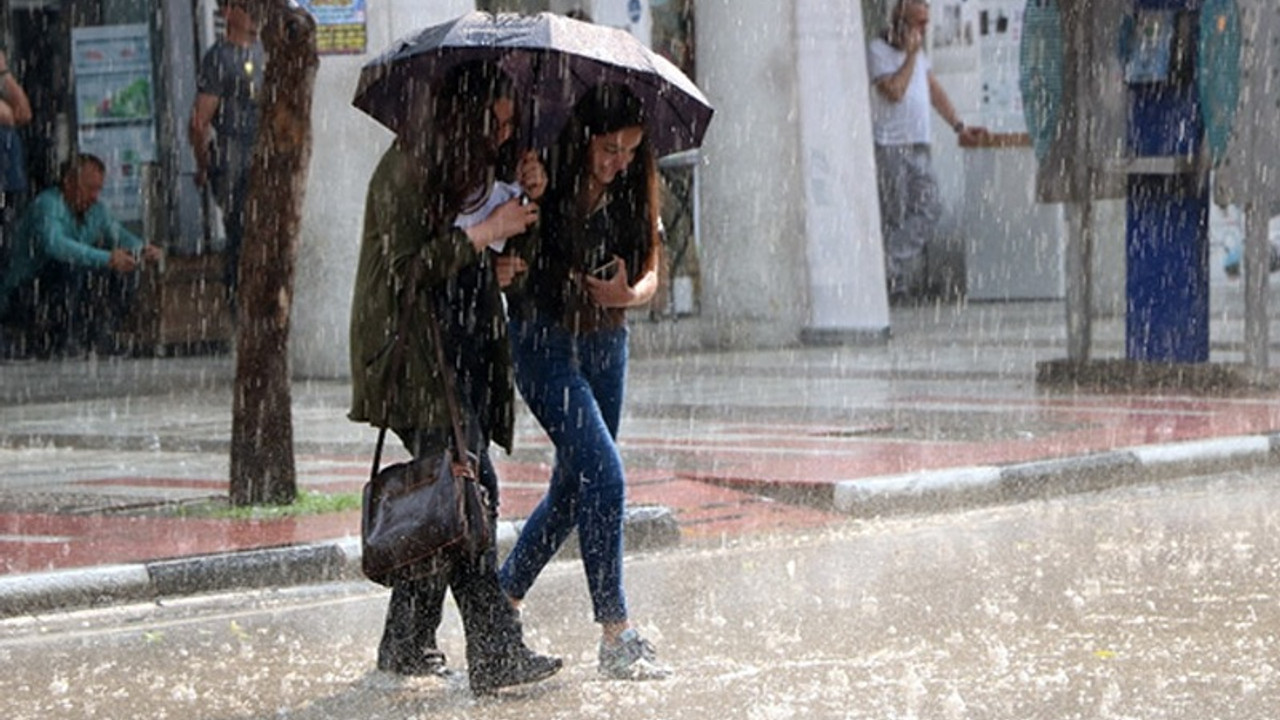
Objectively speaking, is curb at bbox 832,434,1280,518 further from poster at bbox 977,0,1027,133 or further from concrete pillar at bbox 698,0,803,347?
poster at bbox 977,0,1027,133

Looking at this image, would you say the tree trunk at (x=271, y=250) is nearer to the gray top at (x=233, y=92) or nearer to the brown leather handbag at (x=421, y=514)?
the brown leather handbag at (x=421, y=514)

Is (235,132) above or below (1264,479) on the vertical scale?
above

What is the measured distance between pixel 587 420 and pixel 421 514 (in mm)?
730

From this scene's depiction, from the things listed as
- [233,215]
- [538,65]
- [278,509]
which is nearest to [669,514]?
[278,509]

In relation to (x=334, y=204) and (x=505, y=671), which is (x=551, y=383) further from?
(x=334, y=204)

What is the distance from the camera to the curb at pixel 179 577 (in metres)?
8.97

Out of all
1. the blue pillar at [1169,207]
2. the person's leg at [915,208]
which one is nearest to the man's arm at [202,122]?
the blue pillar at [1169,207]

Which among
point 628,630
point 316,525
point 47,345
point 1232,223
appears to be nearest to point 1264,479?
→ point 316,525

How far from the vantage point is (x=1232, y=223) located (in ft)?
89.0

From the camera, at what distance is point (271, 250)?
34.4 feet

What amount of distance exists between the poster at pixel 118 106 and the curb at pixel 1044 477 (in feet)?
31.0

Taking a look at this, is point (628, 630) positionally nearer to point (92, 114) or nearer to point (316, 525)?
point (316, 525)

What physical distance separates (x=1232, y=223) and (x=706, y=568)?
18218 millimetres

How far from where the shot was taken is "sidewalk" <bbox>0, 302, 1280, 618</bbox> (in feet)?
31.8
